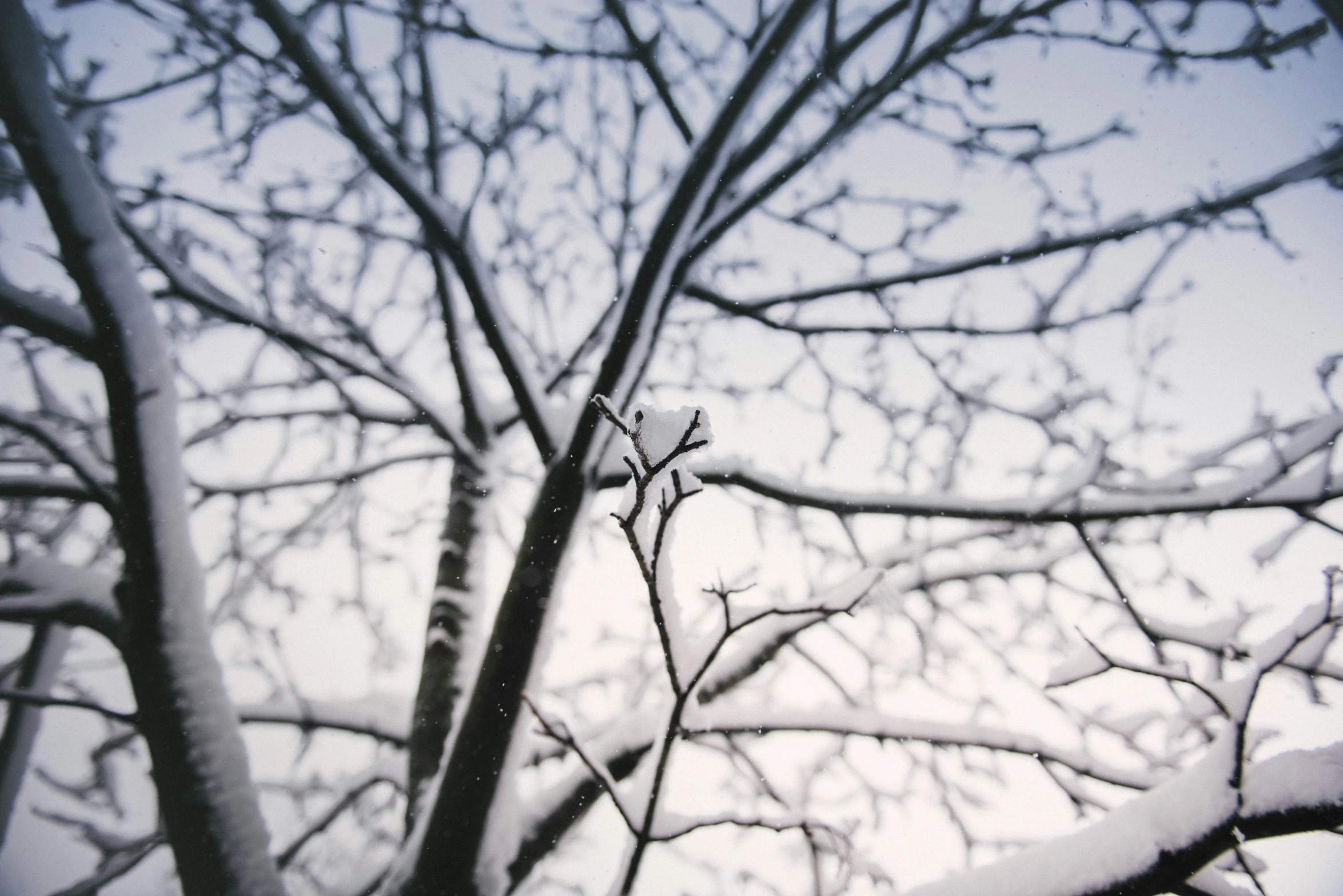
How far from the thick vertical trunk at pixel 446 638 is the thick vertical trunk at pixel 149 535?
611mm

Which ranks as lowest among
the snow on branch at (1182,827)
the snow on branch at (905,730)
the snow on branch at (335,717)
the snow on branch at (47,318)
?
the snow on branch at (1182,827)

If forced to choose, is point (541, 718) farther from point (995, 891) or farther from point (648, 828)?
point (995, 891)

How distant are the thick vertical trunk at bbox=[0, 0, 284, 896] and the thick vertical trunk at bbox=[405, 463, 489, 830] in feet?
2.01

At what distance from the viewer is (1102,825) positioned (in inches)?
40.3

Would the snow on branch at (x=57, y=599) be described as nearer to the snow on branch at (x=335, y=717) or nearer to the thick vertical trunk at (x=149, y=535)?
the thick vertical trunk at (x=149, y=535)

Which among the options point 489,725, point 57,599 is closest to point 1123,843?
point 489,725

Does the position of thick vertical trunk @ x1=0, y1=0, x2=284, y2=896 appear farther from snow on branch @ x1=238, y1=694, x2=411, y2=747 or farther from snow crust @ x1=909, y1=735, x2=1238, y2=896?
snow crust @ x1=909, y1=735, x2=1238, y2=896

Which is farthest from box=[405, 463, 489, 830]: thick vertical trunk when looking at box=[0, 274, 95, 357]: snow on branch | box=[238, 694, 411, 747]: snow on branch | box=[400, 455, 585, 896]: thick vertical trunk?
box=[0, 274, 95, 357]: snow on branch

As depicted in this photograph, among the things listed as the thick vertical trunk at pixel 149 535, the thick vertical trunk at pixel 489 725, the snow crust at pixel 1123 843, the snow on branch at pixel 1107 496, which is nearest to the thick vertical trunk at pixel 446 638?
the thick vertical trunk at pixel 489 725

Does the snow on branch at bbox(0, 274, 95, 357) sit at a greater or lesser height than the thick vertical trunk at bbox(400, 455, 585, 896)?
greater

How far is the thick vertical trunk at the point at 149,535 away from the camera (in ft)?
4.84

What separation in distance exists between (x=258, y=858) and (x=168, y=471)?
1031mm

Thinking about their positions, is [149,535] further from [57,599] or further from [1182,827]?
[1182,827]

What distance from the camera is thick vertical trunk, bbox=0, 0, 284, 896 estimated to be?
4.84 feet
